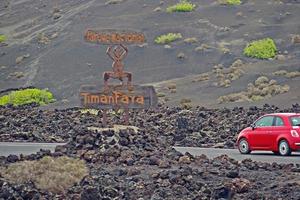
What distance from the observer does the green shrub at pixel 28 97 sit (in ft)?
251

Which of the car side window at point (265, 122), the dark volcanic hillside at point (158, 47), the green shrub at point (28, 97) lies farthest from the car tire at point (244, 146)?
the green shrub at point (28, 97)

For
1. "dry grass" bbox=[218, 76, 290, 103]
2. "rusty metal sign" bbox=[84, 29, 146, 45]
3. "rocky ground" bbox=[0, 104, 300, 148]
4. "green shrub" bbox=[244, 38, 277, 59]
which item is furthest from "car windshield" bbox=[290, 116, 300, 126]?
"green shrub" bbox=[244, 38, 277, 59]

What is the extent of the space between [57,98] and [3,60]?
17058 millimetres

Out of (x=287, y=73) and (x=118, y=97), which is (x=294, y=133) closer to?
(x=118, y=97)

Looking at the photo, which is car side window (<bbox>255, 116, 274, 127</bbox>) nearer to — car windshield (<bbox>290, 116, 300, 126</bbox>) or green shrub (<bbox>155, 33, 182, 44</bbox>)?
car windshield (<bbox>290, 116, 300, 126</bbox>)

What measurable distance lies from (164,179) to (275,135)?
1180cm

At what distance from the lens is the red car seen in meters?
30.5

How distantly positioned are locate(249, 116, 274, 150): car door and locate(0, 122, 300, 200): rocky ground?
6504 millimetres

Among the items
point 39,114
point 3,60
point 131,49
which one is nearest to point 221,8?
point 131,49

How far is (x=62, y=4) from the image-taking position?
11450 centimetres

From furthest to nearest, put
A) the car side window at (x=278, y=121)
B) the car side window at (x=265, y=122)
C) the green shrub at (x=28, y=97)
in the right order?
the green shrub at (x=28, y=97) < the car side window at (x=265, y=122) < the car side window at (x=278, y=121)

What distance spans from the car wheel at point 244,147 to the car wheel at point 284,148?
6.23 ft

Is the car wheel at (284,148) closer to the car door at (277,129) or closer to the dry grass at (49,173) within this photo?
the car door at (277,129)

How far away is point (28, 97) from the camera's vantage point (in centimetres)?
7738
